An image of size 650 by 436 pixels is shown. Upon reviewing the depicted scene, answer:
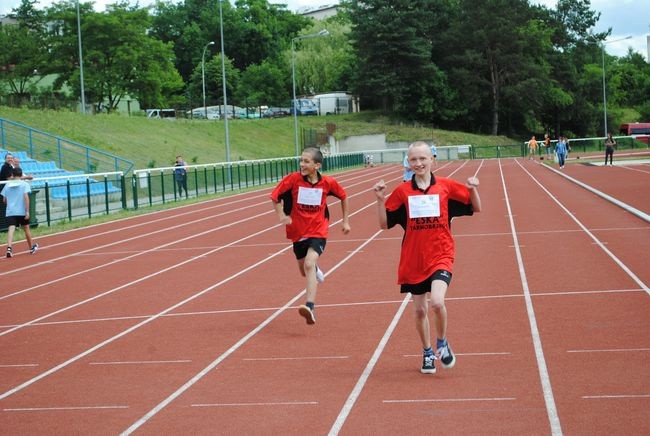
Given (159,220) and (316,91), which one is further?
(316,91)

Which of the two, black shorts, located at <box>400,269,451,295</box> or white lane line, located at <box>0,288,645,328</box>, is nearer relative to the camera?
black shorts, located at <box>400,269,451,295</box>

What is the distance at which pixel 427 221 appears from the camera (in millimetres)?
7039

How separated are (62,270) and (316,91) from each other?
92955mm

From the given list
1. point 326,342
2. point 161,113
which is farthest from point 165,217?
point 161,113

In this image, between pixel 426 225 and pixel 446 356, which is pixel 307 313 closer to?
pixel 446 356

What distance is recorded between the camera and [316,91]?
351 ft

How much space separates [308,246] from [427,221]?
279cm

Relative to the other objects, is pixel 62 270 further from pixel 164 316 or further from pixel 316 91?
pixel 316 91

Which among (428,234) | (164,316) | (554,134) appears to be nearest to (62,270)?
(164,316)

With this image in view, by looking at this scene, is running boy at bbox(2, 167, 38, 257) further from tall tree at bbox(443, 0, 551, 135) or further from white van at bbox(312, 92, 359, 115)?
white van at bbox(312, 92, 359, 115)

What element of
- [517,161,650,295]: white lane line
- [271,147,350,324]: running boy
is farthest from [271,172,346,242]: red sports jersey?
[517,161,650,295]: white lane line

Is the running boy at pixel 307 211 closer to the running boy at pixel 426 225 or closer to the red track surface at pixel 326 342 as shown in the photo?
the red track surface at pixel 326 342

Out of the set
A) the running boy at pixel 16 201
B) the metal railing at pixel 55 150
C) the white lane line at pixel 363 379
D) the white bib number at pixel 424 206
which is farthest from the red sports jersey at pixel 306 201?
the metal railing at pixel 55 150

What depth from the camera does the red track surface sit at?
243 inches
